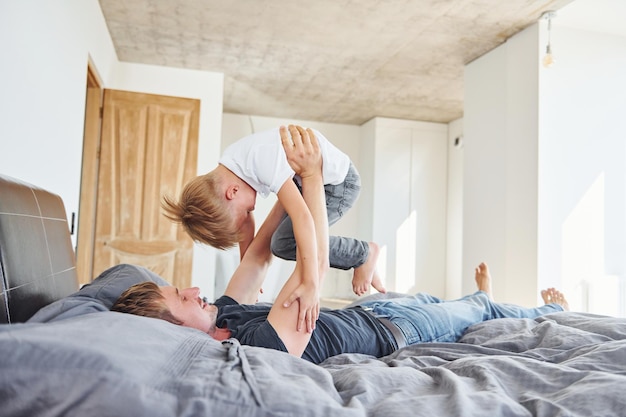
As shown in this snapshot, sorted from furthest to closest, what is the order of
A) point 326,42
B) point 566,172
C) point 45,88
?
1. point 326,42
2. point 566,172
3. point 45,88

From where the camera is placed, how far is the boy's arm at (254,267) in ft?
7.07

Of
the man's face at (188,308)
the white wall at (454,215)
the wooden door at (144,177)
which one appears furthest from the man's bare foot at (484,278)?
the white wall at (454,215)

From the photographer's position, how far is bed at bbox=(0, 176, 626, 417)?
0.76m

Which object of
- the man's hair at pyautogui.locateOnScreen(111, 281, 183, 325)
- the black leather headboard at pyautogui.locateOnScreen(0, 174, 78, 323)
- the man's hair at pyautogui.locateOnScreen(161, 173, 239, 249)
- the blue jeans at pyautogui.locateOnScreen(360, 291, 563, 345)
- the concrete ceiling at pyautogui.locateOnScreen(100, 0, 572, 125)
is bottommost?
the blue jeans at pyautogui.locateOnScreen(360, 291, 563, 345)

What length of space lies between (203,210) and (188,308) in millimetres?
417

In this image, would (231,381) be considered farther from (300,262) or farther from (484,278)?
(484,278)

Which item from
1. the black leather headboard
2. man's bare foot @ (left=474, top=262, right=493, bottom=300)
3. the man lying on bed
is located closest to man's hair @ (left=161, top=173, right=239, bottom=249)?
the man lying on bed

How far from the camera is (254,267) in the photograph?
224 cm

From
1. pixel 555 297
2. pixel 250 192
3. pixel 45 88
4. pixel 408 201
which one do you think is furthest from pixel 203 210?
pixel 408 201

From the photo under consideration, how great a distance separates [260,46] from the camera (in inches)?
194

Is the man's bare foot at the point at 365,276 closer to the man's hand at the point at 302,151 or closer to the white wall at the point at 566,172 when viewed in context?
the man's hand at the point at 302,151

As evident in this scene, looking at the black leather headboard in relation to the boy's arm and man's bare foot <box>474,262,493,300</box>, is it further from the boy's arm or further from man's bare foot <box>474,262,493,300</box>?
man's bare foot <box>474,262,493,300</box>

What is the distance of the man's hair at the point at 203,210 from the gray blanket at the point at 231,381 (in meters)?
0.84

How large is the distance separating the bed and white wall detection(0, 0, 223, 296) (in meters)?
0.78
